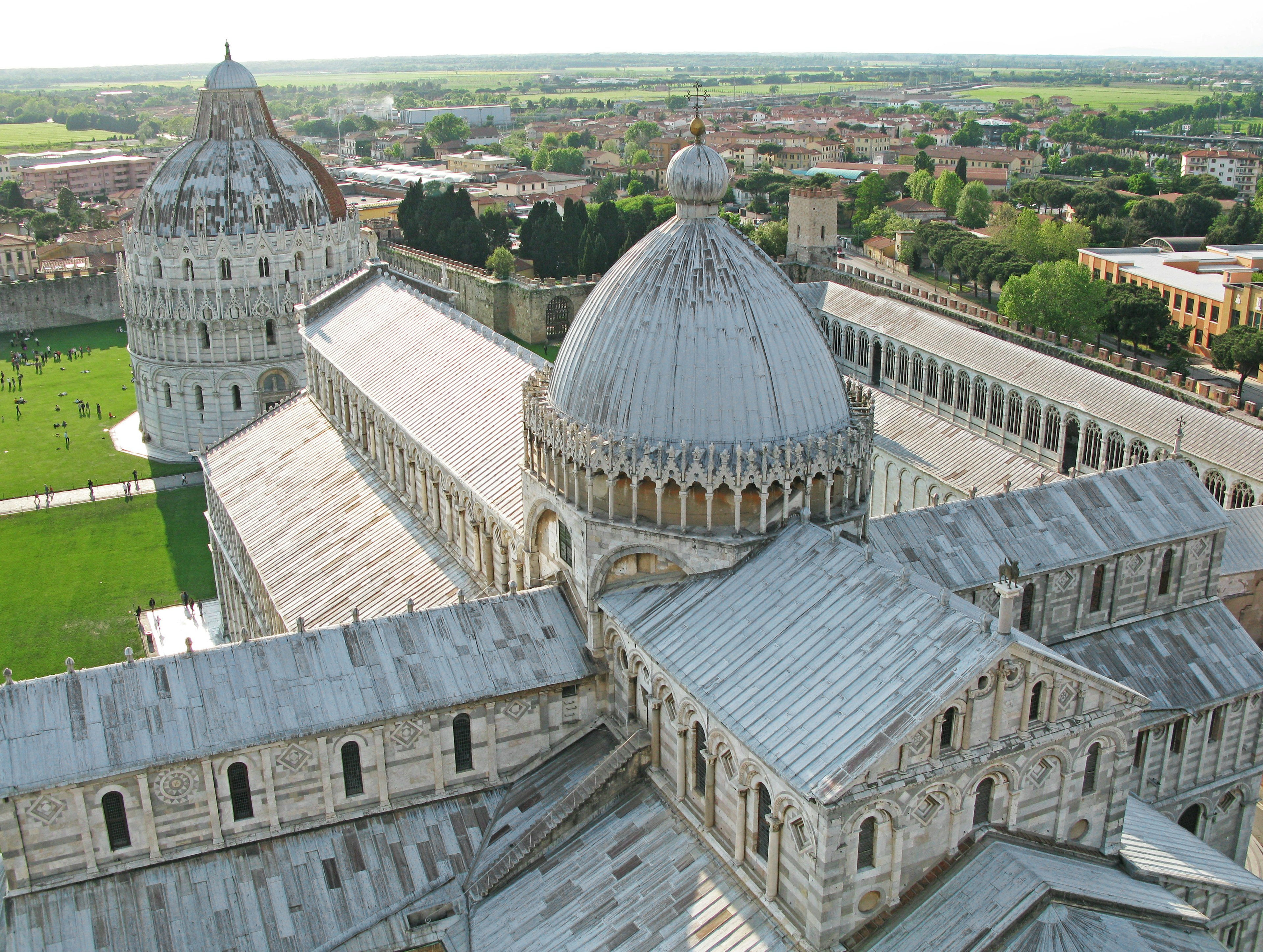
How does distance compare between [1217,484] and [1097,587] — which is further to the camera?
[1217,484]

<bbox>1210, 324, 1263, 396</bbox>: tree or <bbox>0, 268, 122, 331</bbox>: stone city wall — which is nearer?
<bbox>1210, 324, 1263, 396</bbox>: tree

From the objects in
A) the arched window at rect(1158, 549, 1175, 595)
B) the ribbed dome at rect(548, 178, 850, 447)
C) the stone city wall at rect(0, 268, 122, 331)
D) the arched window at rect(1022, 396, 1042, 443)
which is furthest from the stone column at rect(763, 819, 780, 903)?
the stone city wall at rect(0, 268, 122, 331)

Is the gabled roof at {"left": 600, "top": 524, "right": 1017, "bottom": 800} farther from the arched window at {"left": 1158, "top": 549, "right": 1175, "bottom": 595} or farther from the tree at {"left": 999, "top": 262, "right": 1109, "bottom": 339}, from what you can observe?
the tree at {"left": 999, "top": 262, "right": 1109, "bottom": 339}

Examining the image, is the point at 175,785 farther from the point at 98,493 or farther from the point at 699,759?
the point at 98,493

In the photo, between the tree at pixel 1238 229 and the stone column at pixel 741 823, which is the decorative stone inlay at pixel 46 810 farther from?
the tree at pixel 1238 229

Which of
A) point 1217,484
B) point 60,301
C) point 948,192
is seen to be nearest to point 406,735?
point 1217,484

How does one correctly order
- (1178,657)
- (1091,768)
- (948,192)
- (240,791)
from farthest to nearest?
(948,192) < (1178,657) < (240,791) < (1091,768)
